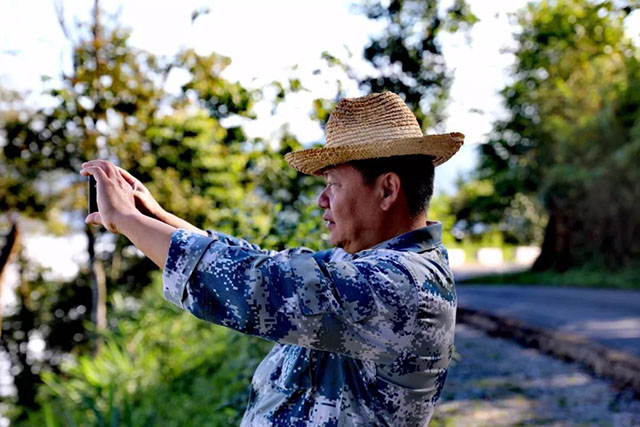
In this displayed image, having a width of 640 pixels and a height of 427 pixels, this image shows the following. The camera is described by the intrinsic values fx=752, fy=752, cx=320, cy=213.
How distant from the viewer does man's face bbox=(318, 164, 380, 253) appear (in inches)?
72.1

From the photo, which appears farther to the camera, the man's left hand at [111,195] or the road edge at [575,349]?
the road edge at [575,349]

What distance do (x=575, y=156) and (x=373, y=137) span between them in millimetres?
25442

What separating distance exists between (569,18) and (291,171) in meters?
2.14

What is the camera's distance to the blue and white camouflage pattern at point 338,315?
1438mm

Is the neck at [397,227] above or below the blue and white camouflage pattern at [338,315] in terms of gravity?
above

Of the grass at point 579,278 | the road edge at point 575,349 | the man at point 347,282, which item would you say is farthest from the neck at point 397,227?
the grass at point 579,278

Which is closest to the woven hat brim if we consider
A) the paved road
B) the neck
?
the neck

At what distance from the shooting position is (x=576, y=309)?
1459 cm

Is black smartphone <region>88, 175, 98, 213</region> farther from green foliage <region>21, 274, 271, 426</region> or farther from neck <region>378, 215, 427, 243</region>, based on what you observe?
green foliage <region>21, 274, 271, 426</region>

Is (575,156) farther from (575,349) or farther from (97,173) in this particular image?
(97,173)

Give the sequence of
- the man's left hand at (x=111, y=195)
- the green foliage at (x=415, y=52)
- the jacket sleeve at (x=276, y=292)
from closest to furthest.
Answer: the jacket sleeve at (x=276, y=292), the man's left hand at (x=111, y=195), the green foliage at (x=415, y=52)

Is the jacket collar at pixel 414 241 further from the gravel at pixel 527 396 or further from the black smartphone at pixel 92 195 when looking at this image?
the gravel at pixel 527 396

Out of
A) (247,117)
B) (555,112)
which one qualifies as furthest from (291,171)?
(555,112)

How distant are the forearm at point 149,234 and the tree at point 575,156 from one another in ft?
73.6
